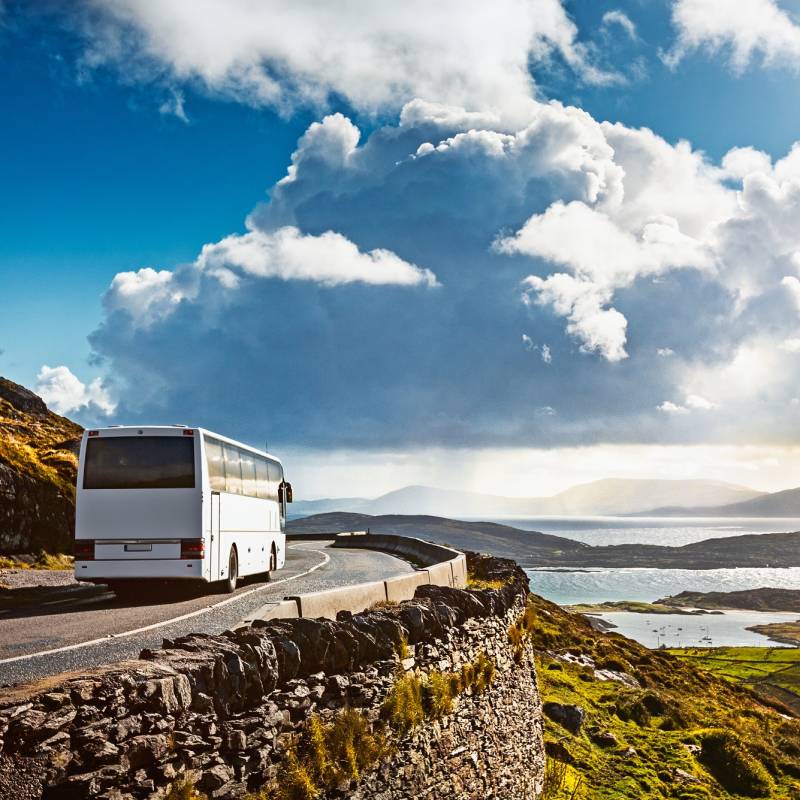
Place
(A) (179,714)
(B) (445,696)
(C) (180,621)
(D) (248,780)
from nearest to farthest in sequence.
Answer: (A) (179,714) < (D) (248,780) < (B) (445,696) < (C) (180,621)

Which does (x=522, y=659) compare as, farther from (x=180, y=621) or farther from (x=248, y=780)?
(x=248, y=780)

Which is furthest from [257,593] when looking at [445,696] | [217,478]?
[445,696]

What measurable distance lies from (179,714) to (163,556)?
11659 millimetres

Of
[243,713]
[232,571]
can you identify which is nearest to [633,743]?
[232,571]

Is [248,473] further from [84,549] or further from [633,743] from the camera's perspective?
[633,743]

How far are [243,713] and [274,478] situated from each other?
67.0 feet

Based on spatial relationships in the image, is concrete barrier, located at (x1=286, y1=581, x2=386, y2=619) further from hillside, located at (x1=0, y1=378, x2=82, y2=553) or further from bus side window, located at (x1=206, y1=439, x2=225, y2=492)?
hillside, located at (x1=0, y1=378, x2=82, y2=553)

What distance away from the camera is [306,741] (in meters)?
7.84

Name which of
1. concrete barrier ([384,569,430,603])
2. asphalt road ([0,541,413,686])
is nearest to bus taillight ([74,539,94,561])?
asphalt road ([0,541,413,686])

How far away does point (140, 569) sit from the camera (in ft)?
56.6

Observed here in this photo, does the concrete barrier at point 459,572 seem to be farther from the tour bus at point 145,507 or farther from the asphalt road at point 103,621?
the tour bus at point 145,507

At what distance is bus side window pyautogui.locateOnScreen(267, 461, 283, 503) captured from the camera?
86.7ft

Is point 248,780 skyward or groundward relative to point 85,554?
groundward

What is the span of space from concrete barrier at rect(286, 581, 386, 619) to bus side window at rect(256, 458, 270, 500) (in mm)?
10635
